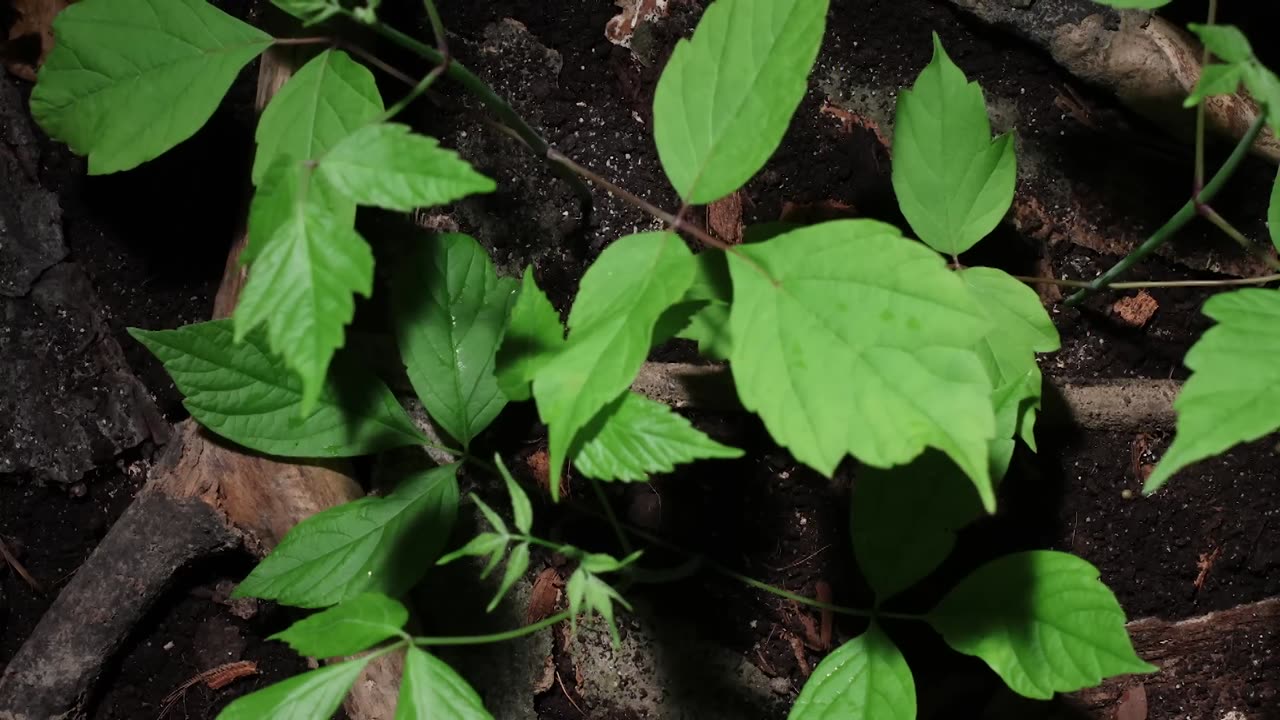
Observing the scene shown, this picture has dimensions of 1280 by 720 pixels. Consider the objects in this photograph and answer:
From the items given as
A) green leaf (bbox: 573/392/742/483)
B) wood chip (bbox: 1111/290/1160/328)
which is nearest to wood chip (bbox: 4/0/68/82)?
green leaf (bbox: 573/392/742/483)

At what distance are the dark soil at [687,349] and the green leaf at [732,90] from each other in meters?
0.47

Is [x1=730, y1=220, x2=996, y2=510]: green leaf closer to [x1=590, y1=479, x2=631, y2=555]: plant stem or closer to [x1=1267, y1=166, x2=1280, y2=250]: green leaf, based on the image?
[x1=590, y1=479, x2=631, y2=555]: plant stem

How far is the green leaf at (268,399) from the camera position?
124 centimetres

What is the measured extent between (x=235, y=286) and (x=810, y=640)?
1.07 m

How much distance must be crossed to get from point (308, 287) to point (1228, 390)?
2.84 ft

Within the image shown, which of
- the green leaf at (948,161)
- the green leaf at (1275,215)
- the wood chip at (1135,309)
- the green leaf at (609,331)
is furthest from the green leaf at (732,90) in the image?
the wood chip at (1135,309)

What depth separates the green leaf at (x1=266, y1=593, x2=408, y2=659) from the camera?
101 cm

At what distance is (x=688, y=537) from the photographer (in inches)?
56.9

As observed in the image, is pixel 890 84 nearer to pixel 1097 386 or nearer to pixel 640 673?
pixel 1097 386

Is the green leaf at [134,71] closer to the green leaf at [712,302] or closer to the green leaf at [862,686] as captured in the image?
the green leaf at [712,302]

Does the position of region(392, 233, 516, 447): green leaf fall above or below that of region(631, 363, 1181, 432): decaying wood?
above

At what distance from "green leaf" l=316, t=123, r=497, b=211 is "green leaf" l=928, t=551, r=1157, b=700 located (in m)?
0.88

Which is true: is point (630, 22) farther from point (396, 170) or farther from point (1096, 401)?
point (1096, 401)

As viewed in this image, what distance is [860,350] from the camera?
0.85 m
